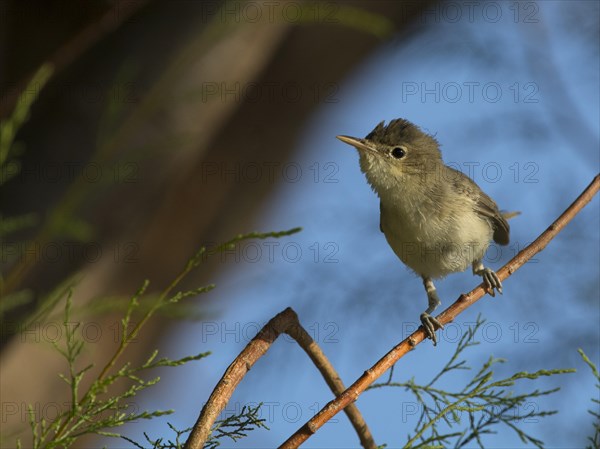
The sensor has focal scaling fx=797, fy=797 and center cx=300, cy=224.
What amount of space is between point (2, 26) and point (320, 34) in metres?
1.89

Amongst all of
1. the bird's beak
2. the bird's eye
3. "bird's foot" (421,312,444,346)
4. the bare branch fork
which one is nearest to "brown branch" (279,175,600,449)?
the bare branch fork

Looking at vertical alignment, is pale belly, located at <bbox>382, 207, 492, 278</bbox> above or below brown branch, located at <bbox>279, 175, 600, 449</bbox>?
above

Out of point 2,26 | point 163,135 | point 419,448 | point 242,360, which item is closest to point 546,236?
point 419,448

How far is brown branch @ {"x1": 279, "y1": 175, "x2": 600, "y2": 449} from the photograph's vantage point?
1.63 metres

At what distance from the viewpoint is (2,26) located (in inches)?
186

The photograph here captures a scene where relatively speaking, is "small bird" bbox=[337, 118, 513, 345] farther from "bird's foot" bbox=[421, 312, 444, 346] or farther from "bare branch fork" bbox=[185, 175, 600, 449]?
"bare branch fork" bbox=[185, 175, 600, 449]

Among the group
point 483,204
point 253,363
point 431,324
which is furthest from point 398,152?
point 253,363

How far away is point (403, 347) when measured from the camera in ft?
6.33

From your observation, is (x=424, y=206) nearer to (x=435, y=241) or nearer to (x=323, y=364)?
(x=435, y=241)

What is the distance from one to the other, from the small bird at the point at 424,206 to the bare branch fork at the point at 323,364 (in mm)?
1120

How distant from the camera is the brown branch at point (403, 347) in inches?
64.1

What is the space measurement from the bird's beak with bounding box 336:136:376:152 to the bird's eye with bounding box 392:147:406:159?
12 centimetres

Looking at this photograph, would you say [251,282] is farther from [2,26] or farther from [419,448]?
[419,448]

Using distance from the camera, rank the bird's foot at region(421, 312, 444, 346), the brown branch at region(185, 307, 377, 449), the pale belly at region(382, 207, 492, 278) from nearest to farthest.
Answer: the brown branch at region(185, 307, 377, 449) < the bird's foot at region(421, 312, 444, 346) < the pale belly at region(382, 207, 492, 278)
